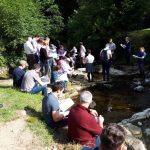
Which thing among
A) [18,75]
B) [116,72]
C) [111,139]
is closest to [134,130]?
[18,75]

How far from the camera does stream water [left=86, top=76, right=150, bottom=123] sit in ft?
53.2

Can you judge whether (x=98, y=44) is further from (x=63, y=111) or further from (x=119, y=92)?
(x=63, y=111)

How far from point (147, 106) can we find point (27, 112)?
22.7 feet

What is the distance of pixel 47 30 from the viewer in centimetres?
3512

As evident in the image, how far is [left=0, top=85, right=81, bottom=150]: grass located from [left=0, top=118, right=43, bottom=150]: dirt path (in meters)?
0.16

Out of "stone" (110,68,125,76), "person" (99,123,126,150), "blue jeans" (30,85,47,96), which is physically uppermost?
"person" (99,123,126,150)

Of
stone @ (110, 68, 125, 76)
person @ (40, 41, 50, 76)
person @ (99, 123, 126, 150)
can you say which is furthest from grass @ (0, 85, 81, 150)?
stone @ (110, 68, 125, 76)

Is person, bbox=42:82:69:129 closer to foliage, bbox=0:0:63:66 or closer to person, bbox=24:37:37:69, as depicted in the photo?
person, bbox=24:37:37:69

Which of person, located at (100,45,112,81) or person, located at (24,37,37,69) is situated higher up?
person, located at (24,37,37,69)

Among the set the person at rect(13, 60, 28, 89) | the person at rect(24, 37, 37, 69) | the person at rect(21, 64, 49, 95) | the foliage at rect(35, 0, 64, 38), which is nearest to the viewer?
the person at rect(21, 64, 49, 95)

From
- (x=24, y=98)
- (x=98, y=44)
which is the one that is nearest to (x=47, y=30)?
(x=98, y=44)

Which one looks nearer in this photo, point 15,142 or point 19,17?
point 15,142

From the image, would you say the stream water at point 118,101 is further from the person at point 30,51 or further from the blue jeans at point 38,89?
the person at point 30,51

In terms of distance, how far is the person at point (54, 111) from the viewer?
10.7m
